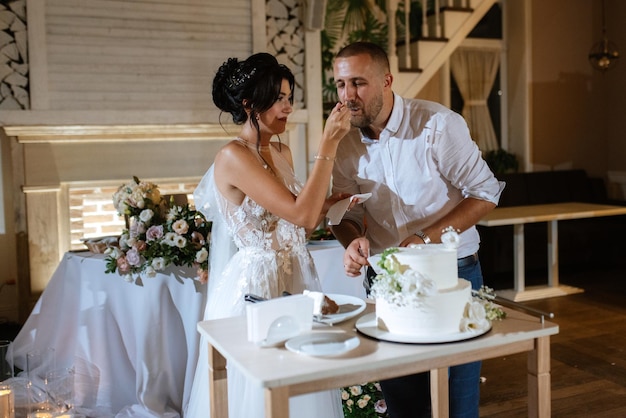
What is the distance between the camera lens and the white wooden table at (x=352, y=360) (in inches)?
62.0

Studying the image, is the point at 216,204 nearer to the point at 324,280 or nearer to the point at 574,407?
the point at 324,280

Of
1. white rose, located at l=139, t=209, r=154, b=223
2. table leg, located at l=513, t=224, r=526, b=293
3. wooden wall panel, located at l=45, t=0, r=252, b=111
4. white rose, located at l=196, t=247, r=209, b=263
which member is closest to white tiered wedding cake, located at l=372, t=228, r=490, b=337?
white rose, located at l=196, t=247, r=209, b=263

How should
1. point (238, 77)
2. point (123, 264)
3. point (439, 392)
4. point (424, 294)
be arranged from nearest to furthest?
point (424, 294)
point (439, 392)
point (238, 77)
point (123, 264)

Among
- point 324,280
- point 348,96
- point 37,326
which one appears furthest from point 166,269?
point 348,96

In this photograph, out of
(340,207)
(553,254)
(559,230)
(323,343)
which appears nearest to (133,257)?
(340,207)

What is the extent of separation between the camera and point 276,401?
1.55 metres

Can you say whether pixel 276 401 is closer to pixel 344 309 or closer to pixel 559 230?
pixel 344 309

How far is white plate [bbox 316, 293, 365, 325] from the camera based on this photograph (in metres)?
1.93

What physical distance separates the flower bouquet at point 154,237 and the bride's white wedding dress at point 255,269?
0.68 m

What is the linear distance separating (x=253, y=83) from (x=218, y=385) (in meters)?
1.11

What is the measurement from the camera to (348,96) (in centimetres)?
247

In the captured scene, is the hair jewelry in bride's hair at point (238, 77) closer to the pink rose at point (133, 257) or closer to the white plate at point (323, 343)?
the white plate at point (323, 343)

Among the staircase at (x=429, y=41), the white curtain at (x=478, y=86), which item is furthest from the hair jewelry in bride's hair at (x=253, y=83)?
the white curtain at (x=478, y=86)

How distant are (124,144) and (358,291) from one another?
279 cm
